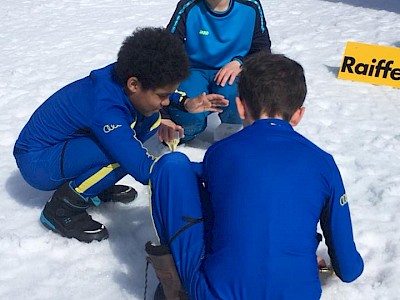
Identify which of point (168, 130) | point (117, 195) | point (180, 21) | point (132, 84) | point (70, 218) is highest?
point (132, 84)

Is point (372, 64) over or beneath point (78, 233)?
beneath

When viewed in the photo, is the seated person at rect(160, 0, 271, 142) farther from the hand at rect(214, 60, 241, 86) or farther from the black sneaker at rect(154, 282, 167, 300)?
the black sneaker at rect(154, 282, 167, 300)

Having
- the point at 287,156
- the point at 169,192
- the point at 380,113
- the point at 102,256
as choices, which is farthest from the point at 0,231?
the point at 380,113

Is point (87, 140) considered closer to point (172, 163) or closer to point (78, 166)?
point (78, 166)

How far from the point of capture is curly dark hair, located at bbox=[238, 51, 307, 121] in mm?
1579

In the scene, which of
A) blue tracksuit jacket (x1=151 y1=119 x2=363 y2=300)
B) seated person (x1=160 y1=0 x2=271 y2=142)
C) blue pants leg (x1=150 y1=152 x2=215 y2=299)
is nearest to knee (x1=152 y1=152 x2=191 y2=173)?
blue pants leg (x1=150 y1=152 x2=215 y2=299)

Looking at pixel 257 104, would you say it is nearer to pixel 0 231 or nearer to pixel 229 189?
pixel 229 189

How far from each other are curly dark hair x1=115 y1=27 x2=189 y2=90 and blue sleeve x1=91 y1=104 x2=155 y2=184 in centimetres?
17

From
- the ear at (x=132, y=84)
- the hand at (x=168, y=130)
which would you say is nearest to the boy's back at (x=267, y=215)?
the ear at (x=132, y=84)

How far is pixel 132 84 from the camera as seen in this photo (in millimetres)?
1975

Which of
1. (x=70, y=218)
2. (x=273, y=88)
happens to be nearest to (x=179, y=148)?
(x=70, y=218)

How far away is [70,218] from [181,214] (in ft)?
2.48

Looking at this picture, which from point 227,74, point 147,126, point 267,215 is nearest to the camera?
point 267,215

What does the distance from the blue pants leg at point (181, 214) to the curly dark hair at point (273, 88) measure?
0.99 ft
